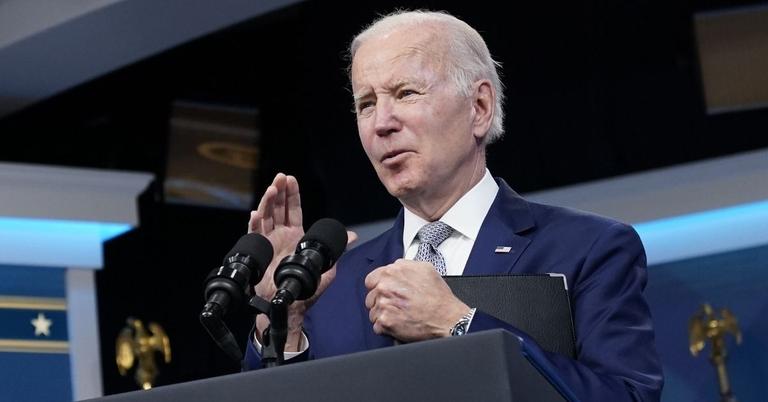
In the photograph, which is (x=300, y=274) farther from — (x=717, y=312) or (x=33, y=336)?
(x=717, y=312)

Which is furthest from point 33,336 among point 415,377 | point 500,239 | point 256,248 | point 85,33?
point 415,377

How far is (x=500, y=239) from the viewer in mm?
2363

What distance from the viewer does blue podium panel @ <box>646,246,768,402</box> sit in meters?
5.65

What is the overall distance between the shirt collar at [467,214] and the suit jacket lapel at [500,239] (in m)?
0.02

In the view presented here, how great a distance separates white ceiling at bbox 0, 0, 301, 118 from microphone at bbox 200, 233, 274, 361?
3.31m

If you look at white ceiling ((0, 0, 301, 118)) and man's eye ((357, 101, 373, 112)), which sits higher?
white ceiling ((0, 0, 301, 118))

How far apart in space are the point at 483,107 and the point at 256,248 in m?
0.61

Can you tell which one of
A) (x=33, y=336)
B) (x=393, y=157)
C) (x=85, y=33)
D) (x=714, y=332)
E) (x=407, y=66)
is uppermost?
(x=85, y=33)

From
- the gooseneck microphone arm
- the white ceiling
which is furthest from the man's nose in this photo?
the white ceiling

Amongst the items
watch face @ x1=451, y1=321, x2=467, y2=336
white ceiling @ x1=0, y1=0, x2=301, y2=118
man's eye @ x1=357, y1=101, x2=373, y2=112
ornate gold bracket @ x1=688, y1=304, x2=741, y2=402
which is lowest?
ornate gold bracket @ x1=688, y1=304, x2=741, y2=402

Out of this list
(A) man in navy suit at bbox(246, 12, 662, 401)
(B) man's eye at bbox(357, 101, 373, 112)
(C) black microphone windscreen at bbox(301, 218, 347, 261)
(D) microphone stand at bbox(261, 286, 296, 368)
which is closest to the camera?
(D) microphone stand at bbox(261, 286, 296, 368)

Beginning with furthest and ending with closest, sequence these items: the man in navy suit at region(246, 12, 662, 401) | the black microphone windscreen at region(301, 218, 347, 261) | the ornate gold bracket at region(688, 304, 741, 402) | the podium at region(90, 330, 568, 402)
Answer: the ornate gold bracket at region(688, 304, 741, 402) < the man in navy suit at region(246, 12, 662, 401) < the black microphone windscreen at region(301, 218, 347, 261) < the podium at region(90, 330, 568, 402)

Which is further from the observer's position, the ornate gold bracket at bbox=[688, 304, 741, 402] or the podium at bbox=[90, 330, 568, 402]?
the ornate gold bracket at bbox=[688, 304, 741, 402]

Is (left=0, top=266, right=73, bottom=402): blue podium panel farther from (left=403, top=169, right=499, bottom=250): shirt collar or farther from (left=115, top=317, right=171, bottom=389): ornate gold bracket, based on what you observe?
(left=403, top=169, right=499, bottom=250): shirt collar
